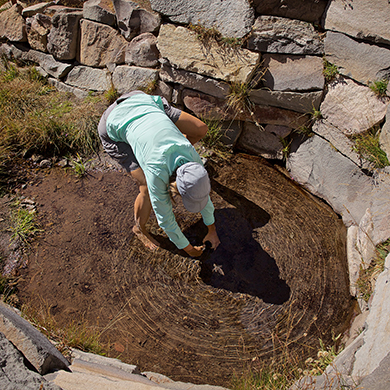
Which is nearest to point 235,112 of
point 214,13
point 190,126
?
point 190,126

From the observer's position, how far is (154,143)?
215 centimetres

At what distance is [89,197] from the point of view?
11.8ft

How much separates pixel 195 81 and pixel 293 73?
1075mm

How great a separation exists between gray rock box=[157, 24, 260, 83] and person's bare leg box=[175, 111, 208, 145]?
0.69 m

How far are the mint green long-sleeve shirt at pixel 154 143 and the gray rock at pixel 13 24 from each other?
327 centimetres

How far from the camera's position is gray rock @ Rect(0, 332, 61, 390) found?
1.57m

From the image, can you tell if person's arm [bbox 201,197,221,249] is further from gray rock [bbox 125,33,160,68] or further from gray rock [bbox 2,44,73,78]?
gray rock [bbox 2,44,73,78]

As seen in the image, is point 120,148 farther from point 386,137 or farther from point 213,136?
point 386,137

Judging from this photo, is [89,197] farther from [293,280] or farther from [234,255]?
[293,280]

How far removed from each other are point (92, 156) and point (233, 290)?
7.82ft

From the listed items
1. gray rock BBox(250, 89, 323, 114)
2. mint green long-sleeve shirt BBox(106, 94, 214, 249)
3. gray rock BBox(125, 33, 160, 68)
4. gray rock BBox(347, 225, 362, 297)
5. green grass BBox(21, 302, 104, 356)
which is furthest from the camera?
gray rock BBox(125, 33, 160, 68)

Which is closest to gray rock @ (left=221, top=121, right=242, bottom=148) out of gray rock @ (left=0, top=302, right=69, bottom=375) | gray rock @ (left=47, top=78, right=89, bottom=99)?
gray rock @ (left=47, top=78, right=89, bottom=99)

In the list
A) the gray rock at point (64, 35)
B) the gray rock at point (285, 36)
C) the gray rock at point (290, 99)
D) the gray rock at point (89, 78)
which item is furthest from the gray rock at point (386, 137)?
the gray rock at point (64, 35)

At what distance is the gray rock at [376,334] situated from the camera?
6.24 feet
